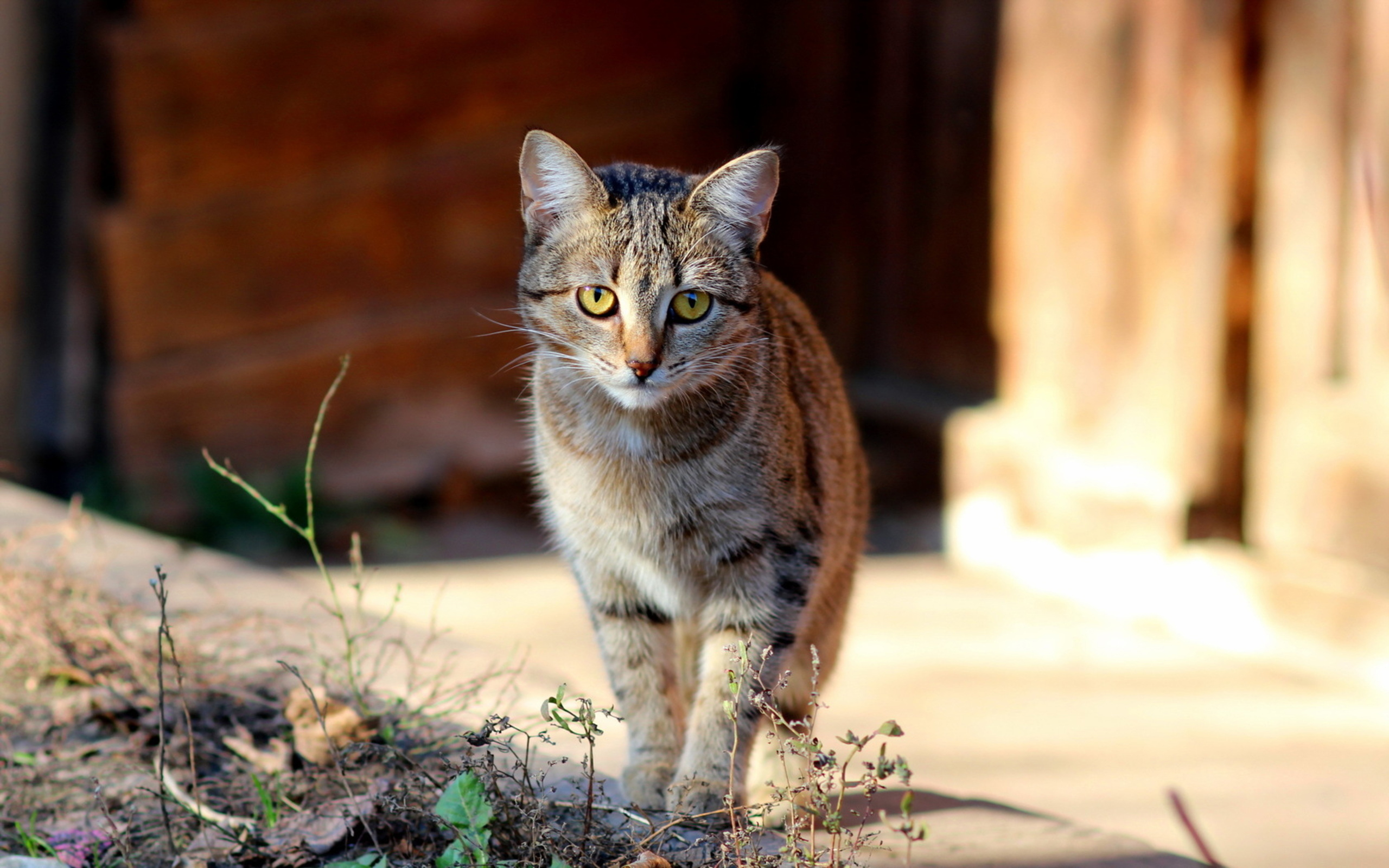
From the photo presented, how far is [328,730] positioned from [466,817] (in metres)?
0.45

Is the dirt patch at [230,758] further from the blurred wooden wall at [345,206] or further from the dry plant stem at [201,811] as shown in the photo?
the blurred wooden wall at [345,206]

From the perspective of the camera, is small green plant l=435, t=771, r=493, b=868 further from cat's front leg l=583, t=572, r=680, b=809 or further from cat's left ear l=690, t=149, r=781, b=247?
cat's left ear l=690, t=149, r=781, b=247

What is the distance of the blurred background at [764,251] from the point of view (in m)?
4.33

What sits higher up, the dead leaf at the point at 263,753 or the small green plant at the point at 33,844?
the dead leaf at the point at 263,753

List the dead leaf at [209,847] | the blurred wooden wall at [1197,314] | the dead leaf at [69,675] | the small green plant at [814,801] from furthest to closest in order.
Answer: the blurred wooden wall at [1197,314] → the dead leaf at [69,675] → the dead leaf at [209,847] → the small green plant at [814,801]

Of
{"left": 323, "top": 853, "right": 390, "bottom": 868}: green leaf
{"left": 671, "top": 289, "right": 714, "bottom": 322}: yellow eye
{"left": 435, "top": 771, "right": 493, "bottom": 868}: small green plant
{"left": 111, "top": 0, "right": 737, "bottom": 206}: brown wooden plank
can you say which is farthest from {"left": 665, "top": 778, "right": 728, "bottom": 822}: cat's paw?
{"left": 111, "top": 0, "right": 737, "bottom": 206}: brown wooden plank

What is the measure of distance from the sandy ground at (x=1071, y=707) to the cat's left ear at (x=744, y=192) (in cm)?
99

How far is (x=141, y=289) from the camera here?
546 centimetres

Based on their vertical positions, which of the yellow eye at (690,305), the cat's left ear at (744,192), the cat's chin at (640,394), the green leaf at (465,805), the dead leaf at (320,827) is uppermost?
the cat's left ear at (744,192)

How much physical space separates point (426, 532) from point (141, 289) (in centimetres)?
155

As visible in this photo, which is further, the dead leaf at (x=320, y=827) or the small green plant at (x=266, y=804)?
the small green plant at (x=266, y=804)

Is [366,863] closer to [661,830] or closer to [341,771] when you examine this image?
[341,771]

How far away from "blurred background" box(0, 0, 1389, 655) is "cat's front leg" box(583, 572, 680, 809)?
262 cm

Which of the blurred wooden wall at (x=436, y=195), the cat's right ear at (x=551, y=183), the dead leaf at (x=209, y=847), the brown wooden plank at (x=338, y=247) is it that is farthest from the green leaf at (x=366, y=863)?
the brown wooden plank at (x=338, y=247)
